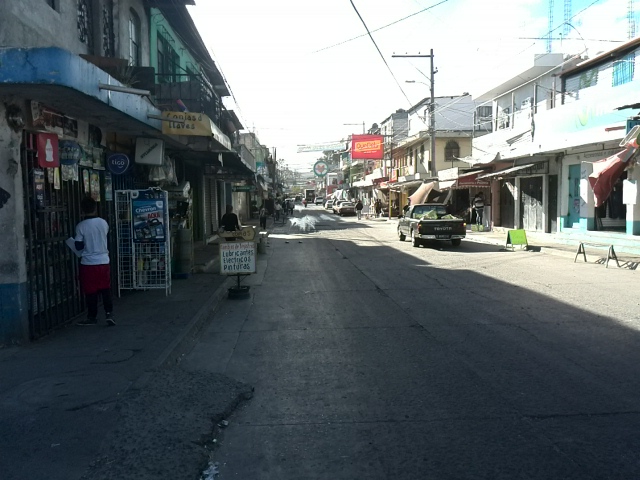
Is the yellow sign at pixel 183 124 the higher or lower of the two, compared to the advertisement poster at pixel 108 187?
higher

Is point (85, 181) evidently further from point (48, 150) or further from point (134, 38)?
point (134, 38)

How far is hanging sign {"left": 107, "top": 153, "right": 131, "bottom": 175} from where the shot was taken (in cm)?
1010

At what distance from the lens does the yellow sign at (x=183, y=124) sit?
10.1 meters

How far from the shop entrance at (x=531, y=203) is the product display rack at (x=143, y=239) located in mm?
19231

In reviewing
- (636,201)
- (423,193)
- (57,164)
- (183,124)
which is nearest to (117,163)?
(183,124)

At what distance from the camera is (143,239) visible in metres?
10.3

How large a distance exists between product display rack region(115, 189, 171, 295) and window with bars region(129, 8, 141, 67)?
13.5 ft

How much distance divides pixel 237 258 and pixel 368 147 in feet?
152

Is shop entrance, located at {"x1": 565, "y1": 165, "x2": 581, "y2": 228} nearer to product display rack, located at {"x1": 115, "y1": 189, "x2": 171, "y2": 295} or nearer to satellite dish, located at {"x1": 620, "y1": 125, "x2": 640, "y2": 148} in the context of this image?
satellite dish, located at {"x1": 620, "y1": 125, "x2": 640, "y2": 148}

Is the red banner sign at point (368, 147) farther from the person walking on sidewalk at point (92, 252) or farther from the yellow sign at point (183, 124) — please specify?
the person walking on sidewalk at point (92, 252)

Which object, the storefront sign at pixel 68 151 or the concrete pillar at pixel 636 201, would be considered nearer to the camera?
the storefront sign at pixel 68 151

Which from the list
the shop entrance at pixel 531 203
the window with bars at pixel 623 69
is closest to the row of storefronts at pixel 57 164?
the window with bars at pixel 623 69

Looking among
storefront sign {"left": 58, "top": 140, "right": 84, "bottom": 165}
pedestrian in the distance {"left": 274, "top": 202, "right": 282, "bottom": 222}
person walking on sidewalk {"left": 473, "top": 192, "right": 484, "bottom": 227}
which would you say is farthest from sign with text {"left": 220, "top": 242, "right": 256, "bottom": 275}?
pedestrian in the distance {"left": 274, "top": 202, "right": 282, "bottom": 222}

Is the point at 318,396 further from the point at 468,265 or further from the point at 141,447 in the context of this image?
the point at 468,265
